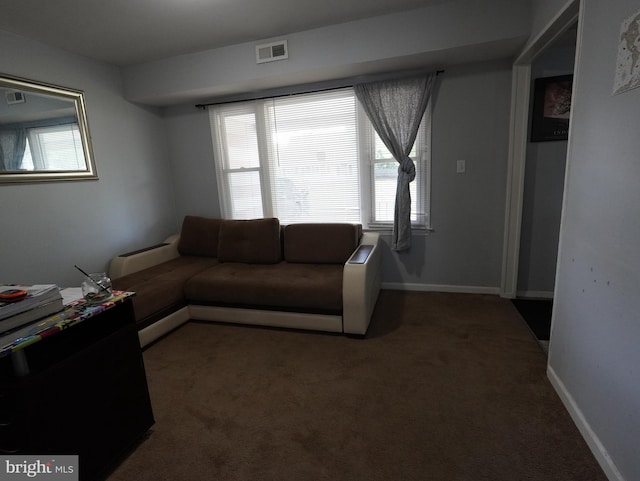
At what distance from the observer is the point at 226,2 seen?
2.26 meters

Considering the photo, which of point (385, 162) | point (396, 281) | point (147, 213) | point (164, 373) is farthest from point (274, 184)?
point (164, 373)

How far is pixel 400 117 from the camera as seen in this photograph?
3041 millimetres

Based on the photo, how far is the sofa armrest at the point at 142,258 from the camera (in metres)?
3.06

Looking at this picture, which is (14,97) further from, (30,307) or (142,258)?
(30,307)

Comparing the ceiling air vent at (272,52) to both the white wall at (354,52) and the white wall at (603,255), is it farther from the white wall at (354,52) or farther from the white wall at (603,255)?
the white wall at (603,255)

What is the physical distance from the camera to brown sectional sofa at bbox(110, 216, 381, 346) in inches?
98.8

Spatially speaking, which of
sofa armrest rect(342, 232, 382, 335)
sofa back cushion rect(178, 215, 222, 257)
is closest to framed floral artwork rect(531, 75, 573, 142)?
sofa armrest rect(342, 232, 382, 335)

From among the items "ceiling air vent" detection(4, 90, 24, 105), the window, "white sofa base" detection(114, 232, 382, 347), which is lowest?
"white sofa base" detection(114, 232, 382, 347)

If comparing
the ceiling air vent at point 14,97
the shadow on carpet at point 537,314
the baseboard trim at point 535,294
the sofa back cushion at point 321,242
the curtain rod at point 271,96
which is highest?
the curtain rod at point 271,96

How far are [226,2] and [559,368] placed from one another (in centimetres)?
322

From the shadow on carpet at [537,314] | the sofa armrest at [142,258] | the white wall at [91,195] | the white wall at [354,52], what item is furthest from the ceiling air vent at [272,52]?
the shadow on carpet at [537,314]

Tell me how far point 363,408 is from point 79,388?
1.37 meters

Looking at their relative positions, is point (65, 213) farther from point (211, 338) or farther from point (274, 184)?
point (274, 184)

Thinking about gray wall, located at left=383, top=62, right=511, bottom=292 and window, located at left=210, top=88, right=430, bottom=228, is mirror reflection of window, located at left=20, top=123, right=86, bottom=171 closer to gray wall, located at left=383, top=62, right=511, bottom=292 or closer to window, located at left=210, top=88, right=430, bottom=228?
window, located at left=210, top=88, right=430, bottom=228
